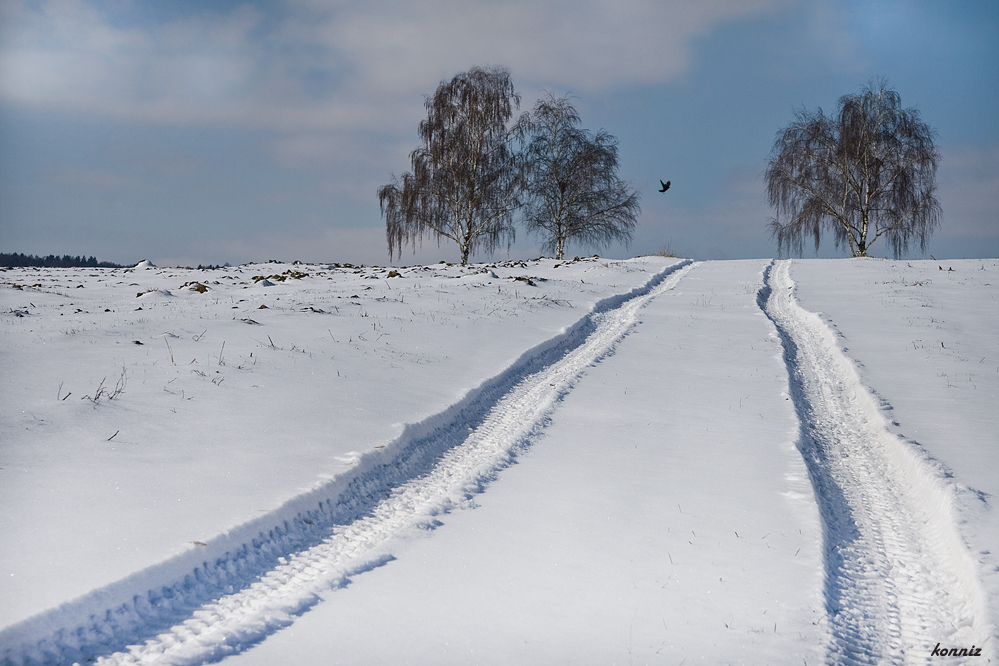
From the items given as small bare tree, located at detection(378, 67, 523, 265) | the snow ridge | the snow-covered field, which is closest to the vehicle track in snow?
the snow-covered field

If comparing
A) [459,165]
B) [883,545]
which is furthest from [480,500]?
[459,165]

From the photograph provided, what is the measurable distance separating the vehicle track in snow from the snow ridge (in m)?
2.11

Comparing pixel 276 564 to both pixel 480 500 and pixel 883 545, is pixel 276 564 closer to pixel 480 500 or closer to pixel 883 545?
pixel 480 500

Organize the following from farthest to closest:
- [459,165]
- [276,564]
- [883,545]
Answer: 1. [459,165]
2. [883,545]
3. [276,564]

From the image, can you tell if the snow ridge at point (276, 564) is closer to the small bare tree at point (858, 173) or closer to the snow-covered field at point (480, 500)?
the snow-covered field at point (480, 500)

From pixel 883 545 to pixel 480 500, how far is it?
2333mm

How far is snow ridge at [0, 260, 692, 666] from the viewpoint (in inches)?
90.4

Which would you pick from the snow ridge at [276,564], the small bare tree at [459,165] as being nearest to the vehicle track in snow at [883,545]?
the snow ridge at [276,564]

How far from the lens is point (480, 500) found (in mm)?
3738

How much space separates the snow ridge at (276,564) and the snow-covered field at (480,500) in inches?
0.5

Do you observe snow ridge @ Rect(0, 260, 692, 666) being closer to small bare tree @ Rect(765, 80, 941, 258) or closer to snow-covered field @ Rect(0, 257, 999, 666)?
snow-covered field @ Rect(0, 257, 999, 666)

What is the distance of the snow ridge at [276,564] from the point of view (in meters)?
2.30

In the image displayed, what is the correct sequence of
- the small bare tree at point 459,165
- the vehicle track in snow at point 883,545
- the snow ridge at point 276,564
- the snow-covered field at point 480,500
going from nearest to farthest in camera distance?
the snow ridge at point 276,564, the snow-covered field at point 480,500, the vehicle track in snow at point 883,545, the small bare tree at point 459,165

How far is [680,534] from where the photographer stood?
3.34 metres
